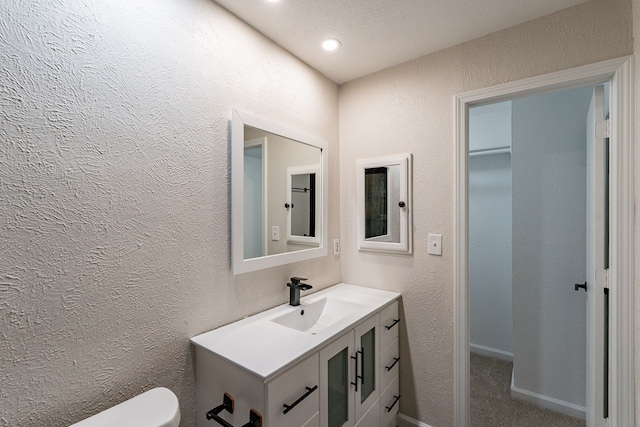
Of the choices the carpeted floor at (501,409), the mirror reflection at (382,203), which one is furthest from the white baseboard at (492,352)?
the mirror reflection at (382,203)

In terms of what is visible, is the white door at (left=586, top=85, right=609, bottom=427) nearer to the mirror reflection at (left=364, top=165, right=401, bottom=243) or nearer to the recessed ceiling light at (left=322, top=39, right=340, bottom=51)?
the mirror reflection at (left=364, top=165, right=401, bottom=243)

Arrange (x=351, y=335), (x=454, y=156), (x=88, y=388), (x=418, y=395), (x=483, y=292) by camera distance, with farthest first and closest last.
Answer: (x=483, y=292) < (x=418, y=395) < (x=454, y=156) < (x=351, y=335) < (x=88, y=388)

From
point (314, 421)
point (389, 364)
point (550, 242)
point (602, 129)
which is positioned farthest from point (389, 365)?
point (602, 129)

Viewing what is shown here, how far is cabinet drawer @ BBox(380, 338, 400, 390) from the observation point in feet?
5.66

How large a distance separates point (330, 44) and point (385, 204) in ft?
3.35

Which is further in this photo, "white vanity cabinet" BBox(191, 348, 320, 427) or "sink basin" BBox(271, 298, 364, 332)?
"sink basin" BBox(271, 298, 364, 332)

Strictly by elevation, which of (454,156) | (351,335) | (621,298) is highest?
(454,156)

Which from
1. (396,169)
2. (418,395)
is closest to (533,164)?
(396,169)

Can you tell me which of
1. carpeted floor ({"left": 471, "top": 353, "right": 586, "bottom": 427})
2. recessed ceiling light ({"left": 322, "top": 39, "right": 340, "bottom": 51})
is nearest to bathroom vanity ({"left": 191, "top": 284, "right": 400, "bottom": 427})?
carpeted floor ({"left": 471, "top": 353, "right": 586, "bottom": 427})

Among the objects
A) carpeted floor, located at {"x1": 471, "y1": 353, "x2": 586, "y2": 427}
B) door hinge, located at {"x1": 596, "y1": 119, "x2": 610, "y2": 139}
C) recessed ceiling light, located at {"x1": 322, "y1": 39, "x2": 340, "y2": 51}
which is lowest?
carpeted floor, located at {"x1": 471, "y1": 353, "x2": 586, "y2": 427}

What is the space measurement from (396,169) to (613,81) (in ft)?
3.49

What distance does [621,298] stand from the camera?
131 cm

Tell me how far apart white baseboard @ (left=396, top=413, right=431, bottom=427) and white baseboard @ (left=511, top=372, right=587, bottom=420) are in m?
0.90

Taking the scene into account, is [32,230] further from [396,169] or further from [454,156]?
[454,156]
